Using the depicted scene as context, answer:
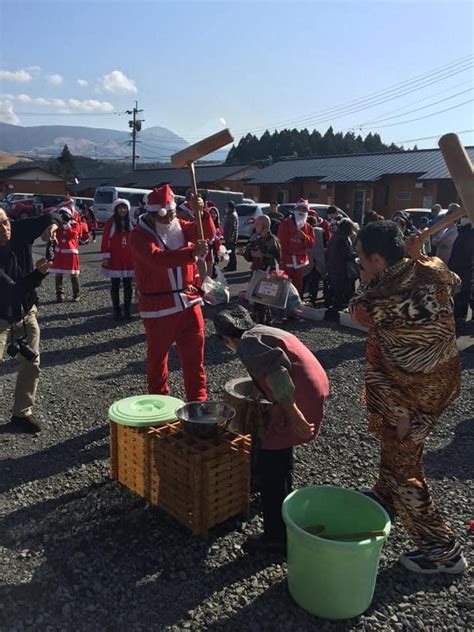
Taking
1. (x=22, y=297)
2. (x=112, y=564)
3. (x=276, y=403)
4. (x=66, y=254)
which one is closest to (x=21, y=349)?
(x=22, y=297)

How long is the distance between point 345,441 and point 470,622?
81.3 inches

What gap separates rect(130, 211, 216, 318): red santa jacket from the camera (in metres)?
4.25

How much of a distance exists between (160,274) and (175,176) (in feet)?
146

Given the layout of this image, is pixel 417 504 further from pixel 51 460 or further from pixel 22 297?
pixel 22 297

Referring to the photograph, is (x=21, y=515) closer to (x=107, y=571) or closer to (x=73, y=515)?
(x=73, y=515)

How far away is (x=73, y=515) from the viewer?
358 centimetres

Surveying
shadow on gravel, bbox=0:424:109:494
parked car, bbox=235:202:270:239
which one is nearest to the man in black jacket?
shadow on gravel, bbox=0:424:109:494

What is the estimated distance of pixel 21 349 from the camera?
4.38m

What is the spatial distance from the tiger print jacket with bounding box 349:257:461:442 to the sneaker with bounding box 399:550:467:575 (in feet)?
2.49

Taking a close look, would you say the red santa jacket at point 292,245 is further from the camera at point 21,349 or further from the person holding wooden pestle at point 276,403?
the person holding wooden pestle at point 276,403

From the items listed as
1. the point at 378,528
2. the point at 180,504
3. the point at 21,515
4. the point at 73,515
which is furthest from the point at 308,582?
the point at 21,515

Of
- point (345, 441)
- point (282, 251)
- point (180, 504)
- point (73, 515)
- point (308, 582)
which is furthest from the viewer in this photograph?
point (282, 251)

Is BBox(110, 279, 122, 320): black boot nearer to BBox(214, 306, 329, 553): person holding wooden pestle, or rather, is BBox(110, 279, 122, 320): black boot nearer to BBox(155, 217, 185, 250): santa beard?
BBox(155, 217, 185, 250): santa beard

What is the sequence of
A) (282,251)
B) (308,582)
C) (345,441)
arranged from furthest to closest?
(282,251) → (345,441) → (308,582)
